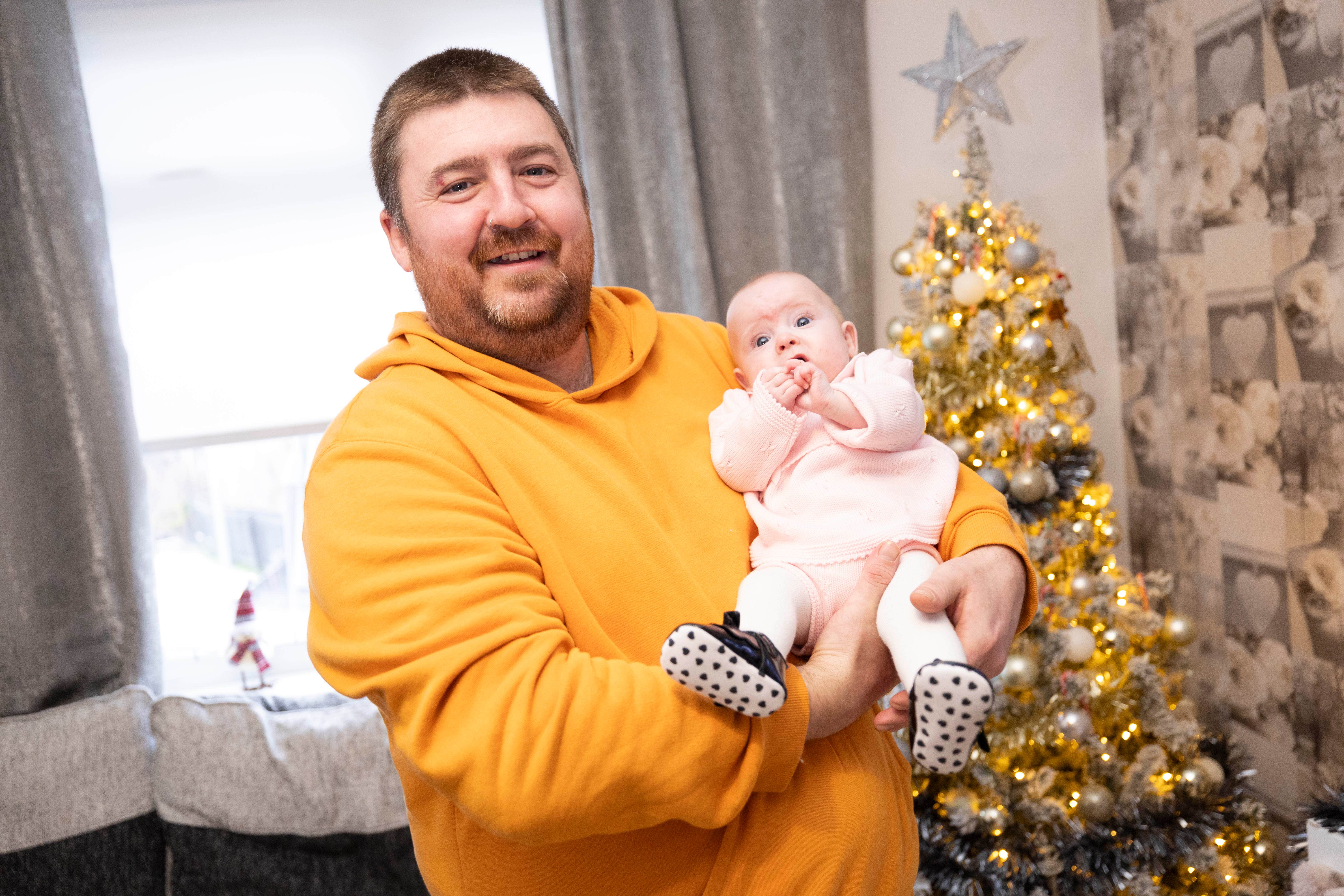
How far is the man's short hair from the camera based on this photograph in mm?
1258

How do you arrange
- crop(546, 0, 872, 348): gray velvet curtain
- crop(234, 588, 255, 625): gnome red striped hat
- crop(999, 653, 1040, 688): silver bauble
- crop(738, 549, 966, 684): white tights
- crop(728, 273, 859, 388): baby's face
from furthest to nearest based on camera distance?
crop(234, 588, 255, 625): gnome red striped hat → crop(546, 0, 872, 348): gray velvet curtain → crop(999, 653, 1040, 688): silver bauble → crop(728, 273, 859, 388): baby's face → crop(738, 549, 966, 684): white tights

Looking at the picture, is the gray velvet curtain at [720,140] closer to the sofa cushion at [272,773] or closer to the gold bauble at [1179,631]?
the gold bauble at [1179,631]

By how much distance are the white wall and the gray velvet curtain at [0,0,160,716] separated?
238 cm

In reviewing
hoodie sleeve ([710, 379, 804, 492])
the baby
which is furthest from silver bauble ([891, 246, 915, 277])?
hoodie sleeve ([710, 379, 804, 492])

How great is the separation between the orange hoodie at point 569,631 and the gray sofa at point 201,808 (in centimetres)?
131

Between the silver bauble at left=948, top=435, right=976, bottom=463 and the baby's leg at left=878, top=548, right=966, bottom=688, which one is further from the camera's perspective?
the silver bauble at left=948, top=435, right=976, bottom=463

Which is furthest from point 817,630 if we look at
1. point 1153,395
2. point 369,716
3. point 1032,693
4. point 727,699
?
point 1153,395

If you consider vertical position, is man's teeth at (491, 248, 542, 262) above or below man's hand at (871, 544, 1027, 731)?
above

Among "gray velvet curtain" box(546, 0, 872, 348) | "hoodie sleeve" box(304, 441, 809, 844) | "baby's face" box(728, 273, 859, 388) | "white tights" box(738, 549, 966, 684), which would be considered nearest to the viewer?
"hoodie sleeve" box(304, 441, 809, 844)

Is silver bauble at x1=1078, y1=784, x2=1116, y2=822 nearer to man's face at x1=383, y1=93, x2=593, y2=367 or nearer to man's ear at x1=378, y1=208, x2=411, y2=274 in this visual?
man's face at x1=383, y1=93, x2=593, y2=367

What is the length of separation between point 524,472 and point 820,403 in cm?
49

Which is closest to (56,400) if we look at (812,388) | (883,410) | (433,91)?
(433,91)

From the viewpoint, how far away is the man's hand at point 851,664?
1099 millimetres

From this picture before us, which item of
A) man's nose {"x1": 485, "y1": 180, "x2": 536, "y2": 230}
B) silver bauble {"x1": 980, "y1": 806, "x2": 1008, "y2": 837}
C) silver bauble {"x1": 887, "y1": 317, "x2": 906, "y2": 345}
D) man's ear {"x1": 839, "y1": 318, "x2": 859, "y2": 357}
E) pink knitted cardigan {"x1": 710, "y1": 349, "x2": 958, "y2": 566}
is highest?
man's nose {"x1": 485, "y1": 180, "x2": 536, "y2": 230}
